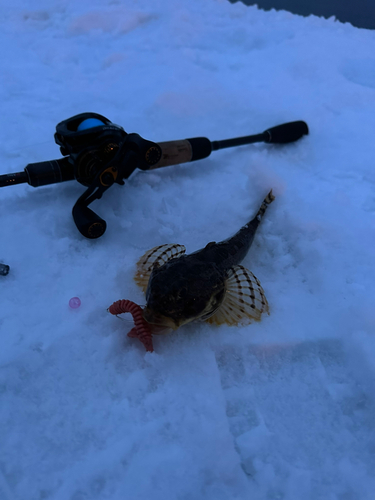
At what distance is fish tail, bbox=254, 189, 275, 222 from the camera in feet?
12.4

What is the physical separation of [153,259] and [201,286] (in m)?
0.62

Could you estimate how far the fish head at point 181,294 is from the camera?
259 cm

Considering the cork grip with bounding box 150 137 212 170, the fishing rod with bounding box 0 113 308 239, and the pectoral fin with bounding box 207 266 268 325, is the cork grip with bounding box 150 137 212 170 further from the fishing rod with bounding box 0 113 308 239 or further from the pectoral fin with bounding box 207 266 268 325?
the pectoral fin with bounding box 207 266 268 325

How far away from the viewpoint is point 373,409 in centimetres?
252

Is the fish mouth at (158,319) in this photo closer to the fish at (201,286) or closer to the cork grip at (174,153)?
the fish at (201,286)

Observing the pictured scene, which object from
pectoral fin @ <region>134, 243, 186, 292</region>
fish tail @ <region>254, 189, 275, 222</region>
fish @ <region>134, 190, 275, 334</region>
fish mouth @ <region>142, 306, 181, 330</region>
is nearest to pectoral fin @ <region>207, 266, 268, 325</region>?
fish @ <region>134, 190, 275, 334</region>

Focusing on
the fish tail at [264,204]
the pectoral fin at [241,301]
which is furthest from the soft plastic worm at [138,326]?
the fish tail at [264,204]

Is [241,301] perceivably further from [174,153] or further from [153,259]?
[174,153]

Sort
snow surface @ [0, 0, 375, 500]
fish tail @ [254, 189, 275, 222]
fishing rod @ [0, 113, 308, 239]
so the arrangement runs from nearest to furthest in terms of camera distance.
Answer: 1. snow surface @ [0, 0, 375, 500]
2. fishing rod @ [0, 113, 308, 239]
3. fish tail @ [254, 189, 275, 222]

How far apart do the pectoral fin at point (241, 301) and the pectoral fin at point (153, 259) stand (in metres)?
0.52

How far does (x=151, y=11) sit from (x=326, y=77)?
12.5 ft

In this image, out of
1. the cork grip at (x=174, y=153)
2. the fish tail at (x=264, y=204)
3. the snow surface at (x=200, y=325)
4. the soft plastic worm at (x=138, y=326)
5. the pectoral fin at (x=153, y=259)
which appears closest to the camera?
the snow surface at (x=200, y=325)

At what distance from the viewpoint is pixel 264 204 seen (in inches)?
153

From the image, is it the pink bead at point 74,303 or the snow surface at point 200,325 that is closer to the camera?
the snow surface at point 200,325
